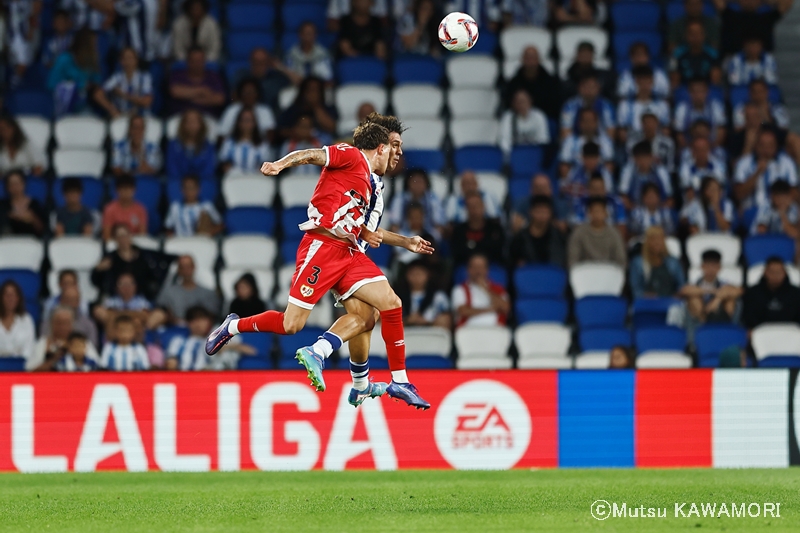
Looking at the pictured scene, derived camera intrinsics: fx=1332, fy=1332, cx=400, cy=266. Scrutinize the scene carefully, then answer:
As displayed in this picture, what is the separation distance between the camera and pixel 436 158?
55.3ft

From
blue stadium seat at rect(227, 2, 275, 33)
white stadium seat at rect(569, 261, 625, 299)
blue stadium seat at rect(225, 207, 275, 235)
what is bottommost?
white stadium seat at rect(569, 261, 625, 299)

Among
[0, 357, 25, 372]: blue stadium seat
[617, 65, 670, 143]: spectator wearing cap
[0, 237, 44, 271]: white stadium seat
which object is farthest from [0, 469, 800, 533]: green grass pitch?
[617, 65, 670, 143]: spectator wearing cap

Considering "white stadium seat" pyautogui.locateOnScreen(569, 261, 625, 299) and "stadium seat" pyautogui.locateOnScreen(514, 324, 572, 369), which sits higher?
"white stadium seat" pyautogui.locateOnScreen(569, 261, 625, 299)

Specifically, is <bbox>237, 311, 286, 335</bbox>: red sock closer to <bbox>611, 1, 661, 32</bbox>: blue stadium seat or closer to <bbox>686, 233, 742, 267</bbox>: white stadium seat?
<bbox>686, 233, 742, 267</bbox>: white stadium seat

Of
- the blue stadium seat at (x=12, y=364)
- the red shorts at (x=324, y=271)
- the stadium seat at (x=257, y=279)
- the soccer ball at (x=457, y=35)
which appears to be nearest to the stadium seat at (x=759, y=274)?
the stadium seat at (x=257, y=279)

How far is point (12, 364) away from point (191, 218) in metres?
2.86

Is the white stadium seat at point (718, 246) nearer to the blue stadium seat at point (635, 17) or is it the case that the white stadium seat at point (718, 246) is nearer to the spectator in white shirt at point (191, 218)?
the blue stadium seat at point (635, 17)

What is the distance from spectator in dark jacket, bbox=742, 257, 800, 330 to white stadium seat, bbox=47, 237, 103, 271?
763cm

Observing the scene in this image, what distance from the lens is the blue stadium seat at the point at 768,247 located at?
53.2 ft

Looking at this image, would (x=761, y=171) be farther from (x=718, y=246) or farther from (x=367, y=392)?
(x=367, y=392)

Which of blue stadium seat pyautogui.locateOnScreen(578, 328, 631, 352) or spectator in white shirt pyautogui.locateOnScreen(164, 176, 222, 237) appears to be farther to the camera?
spectator in white shirt pyautogui.locateOnScreen(164, 176, 222, 237)

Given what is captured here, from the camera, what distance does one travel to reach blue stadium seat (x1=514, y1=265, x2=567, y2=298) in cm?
1562

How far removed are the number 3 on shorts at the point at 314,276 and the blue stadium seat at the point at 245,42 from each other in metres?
8.82

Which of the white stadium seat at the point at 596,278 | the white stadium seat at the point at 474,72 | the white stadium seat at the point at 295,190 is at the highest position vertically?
the white stadium seat at the point at 474,72
